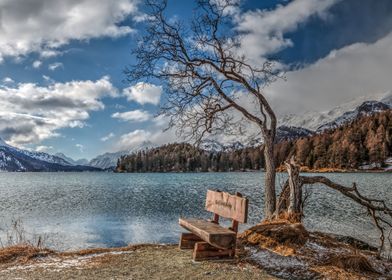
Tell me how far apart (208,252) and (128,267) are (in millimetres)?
1920

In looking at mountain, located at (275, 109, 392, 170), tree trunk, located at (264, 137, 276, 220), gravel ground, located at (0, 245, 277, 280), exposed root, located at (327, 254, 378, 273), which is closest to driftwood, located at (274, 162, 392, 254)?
tree trunk, located at (264, 137, 276, 220)

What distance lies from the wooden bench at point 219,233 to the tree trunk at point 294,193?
3.18m

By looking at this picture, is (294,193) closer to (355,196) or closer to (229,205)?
(355,196)

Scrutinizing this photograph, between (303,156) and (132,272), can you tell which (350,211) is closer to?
(132,272)

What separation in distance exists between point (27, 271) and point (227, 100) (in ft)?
27.8

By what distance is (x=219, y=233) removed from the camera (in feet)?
25.7

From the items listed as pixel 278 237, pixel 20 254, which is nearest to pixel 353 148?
pixel 278 237

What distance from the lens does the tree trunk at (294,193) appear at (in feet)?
37.9

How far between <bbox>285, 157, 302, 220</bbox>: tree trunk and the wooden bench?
10.4 feet

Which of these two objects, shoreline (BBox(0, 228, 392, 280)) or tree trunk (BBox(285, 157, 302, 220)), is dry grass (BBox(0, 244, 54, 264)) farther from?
tree trunk (BBox(285, 157, 302, 220))

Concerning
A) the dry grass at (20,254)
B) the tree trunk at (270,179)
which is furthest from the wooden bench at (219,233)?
the dry grass at (20,254)

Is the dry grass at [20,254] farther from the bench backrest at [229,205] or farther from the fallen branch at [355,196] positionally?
the fallen branch at [355,196]

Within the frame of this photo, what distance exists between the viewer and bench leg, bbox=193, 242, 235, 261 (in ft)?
26.9

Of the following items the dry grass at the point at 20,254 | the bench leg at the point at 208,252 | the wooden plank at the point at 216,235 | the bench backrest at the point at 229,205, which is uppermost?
the bench backrest at the point at 229,205
